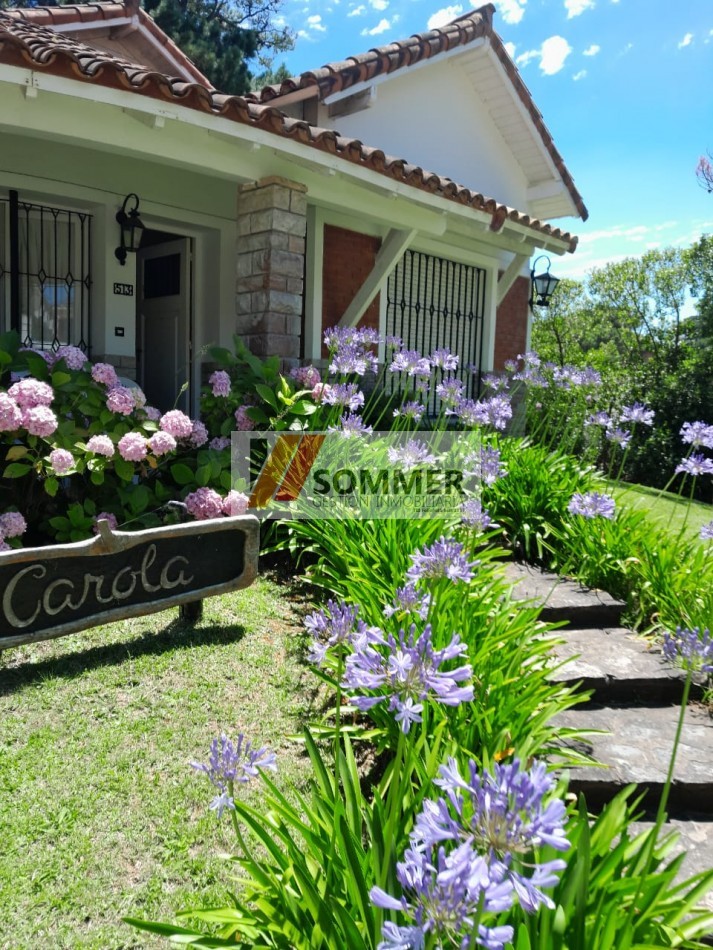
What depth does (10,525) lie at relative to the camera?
3.54 metres

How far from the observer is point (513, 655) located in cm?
279

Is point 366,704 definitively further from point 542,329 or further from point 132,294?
point 542,329

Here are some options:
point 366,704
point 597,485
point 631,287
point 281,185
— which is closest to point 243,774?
point 366,704

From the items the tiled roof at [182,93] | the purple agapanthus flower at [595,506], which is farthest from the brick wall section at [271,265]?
the purple agapanthus flower at [595,506]

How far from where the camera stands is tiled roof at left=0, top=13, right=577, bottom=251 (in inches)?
152

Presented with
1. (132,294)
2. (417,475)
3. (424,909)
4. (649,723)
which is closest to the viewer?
(424,909)

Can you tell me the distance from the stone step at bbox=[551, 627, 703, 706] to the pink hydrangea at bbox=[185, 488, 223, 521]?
6.25ft

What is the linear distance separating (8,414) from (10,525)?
1.84ft

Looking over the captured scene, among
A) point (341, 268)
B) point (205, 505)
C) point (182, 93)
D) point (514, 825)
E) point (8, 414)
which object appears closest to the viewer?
point (514, 825)

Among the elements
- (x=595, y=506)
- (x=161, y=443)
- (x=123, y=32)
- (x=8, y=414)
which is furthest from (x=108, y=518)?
(x=123, y=32)

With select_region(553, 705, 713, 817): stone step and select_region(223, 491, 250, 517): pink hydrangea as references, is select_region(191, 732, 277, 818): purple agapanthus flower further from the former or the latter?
select_region(223, 491, 250, 517): pink hydrangea

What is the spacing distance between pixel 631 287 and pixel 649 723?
21.0 meters

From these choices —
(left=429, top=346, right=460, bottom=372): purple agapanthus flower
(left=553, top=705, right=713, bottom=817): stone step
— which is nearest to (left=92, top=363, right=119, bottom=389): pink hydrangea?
(left=429, top=346, right=460, bottom=372): purple agapanthus flower

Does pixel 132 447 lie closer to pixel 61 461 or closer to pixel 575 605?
pixel 61 461
